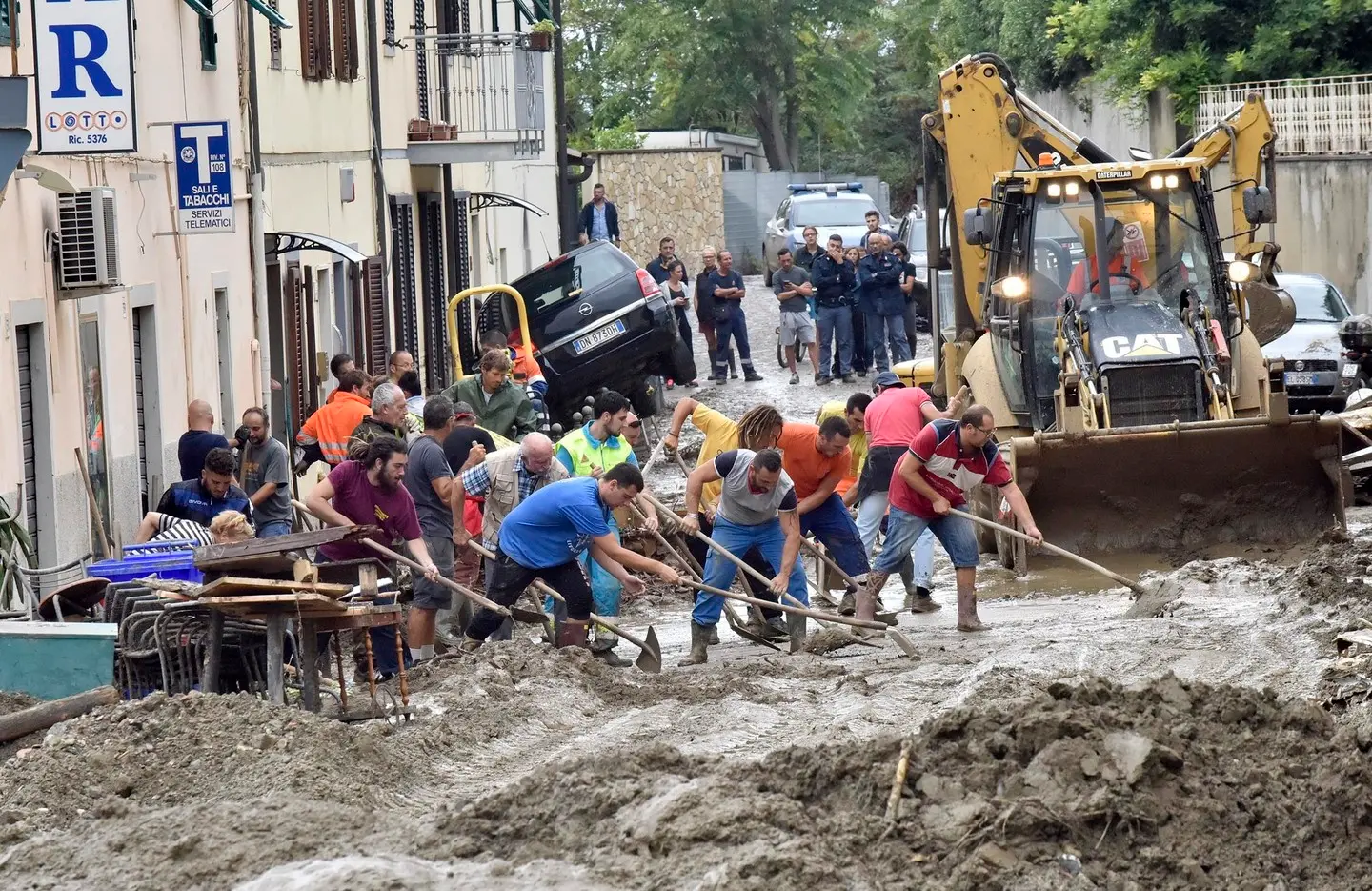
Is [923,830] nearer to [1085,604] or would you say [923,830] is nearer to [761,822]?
[761,822]

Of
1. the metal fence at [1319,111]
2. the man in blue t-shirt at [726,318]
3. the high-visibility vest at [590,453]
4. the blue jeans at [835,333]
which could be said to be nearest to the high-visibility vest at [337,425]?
the high-visibility vest at [590,453]

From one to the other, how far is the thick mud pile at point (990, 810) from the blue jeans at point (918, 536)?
181 inches

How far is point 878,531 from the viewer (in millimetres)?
14984

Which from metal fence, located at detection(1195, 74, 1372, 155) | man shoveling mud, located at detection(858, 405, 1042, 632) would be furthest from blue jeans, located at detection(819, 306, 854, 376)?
man shoveling mud, located at detection(858, 405, 1042, 632)

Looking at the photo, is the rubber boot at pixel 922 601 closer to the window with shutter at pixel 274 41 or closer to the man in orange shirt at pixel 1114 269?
the man in orange shirt at pixel 1114 269

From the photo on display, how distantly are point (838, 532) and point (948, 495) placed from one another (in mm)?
834

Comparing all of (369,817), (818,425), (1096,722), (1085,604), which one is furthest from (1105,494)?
(369,817)

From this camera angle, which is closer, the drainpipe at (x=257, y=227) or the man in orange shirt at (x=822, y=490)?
the man in orange shirt at (x=822, y=490)

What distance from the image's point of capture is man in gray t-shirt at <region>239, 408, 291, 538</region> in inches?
583

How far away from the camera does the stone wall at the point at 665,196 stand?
49656 mm

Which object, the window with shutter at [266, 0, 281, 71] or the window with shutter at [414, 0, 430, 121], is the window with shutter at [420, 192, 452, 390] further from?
the window with shutter at [266, 0, 281, 71]

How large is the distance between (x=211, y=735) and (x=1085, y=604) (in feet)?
20.6

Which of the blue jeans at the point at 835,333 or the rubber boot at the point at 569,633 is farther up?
the blue jeans at the point at 835,333

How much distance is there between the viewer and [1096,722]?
807 cm
